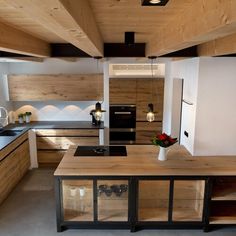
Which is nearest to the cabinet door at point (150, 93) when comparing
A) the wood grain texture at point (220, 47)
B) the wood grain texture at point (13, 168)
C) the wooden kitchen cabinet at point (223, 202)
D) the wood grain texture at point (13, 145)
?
the wood grain texture at point (220, 47)

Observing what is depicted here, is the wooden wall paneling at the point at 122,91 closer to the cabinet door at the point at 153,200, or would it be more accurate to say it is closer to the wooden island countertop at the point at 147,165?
the wooden island countertop at the point at 147,165

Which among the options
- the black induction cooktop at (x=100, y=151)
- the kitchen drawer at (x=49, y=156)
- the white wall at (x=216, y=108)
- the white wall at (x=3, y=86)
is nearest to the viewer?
the white wall at (x=216, y=108)

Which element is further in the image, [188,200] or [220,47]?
[188,200]

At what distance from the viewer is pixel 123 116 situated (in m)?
5.65

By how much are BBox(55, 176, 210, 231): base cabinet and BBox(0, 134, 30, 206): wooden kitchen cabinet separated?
1.41 metres

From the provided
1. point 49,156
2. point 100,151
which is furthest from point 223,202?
point 49,156

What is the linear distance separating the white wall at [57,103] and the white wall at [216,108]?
2.85 meters

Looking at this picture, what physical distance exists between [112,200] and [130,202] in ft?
1.19

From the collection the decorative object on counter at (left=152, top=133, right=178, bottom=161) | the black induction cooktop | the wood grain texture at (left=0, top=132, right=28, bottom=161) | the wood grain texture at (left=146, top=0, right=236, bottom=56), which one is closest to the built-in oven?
the black induction cooktop

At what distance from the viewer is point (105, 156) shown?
12.7 feet

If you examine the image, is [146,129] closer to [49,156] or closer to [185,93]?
[185,93]

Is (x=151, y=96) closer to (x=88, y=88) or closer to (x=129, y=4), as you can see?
(x=88, y=88)

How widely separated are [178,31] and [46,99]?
14.4 ft

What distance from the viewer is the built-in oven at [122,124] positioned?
5.61 m
